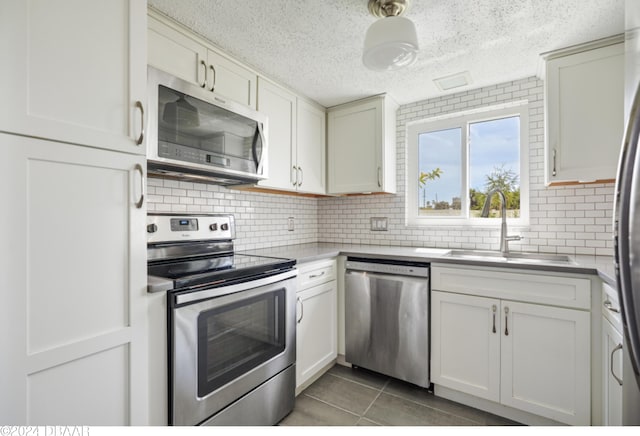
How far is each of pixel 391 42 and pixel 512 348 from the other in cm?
179

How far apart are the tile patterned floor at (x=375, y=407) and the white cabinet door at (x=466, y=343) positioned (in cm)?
14

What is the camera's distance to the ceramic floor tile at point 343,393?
1909 mm

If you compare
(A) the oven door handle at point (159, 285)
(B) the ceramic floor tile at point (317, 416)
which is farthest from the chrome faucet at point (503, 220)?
(A) the oven door handle at point (159, 285)

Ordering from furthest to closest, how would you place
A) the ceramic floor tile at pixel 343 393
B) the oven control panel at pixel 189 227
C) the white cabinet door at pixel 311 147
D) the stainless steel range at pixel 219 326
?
the white cabinet door at pixel 311 147 < the ceramic floor tile at pixel 343 393 < the oven control panel at pixel 189 227 < the stainless steel range at pixel 219 326

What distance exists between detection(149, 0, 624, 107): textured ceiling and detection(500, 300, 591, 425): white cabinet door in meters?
1.54

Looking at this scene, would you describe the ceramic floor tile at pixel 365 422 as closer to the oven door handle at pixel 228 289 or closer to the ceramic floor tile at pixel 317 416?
the ceramic floor tile at pixel 317 416

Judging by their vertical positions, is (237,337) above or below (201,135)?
below

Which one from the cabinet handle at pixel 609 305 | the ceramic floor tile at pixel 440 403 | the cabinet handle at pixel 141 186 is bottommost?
the ceramic floor tile at pixel 440 403

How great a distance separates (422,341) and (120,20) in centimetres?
229

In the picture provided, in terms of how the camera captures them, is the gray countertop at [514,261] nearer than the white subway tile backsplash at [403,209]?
Yes

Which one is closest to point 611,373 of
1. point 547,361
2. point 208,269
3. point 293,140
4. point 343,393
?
point 547,361

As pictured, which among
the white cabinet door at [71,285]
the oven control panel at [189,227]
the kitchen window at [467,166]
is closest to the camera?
the white cabinet door at [71,285]

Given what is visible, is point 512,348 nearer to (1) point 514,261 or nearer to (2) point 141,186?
(1) point 514,261

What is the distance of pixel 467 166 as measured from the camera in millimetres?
2547
